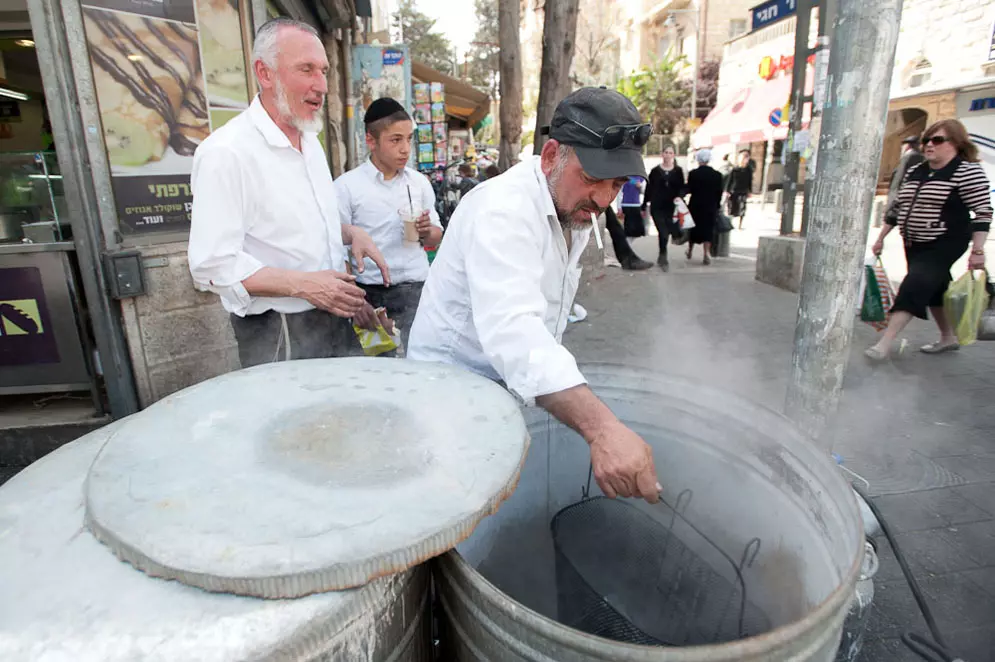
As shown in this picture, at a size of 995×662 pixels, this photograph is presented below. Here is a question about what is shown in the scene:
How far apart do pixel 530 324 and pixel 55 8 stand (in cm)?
321

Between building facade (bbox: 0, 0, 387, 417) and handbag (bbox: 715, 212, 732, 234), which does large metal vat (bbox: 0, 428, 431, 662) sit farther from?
handbag (bbox: 715, 212, 732, 234)

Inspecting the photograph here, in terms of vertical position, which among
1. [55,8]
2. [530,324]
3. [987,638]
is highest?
[55,8]

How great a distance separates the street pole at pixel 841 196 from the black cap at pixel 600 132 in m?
0.95

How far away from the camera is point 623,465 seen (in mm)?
1279

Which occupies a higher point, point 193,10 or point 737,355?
point 193,10

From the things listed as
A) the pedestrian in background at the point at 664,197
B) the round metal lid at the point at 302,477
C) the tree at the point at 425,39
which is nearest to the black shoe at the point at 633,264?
the pedestrian in background at the point at 664,197

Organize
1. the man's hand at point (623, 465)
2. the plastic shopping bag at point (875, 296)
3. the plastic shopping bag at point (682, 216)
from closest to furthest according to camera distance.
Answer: the man's hand at point (623, 465) → the plastic shopping bag at point (875, 296) → the plastic shopping bag at point (682, 216)

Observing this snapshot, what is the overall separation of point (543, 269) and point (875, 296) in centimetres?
447

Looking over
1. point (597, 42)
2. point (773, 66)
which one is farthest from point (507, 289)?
point (597, 42)

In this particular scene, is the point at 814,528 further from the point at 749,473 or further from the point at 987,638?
the point at 987,638

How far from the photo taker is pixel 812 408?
7.61 ft

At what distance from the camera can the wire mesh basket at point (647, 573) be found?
1687 millimetres

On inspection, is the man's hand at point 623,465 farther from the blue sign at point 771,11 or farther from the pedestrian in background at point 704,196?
→ the pedestrian in background at point 704,196

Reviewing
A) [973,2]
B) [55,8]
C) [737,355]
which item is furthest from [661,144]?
[55,8]
